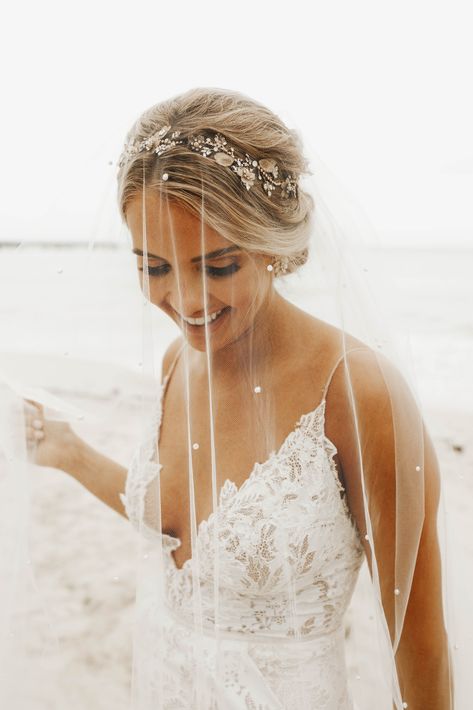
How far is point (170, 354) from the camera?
6.89 feet

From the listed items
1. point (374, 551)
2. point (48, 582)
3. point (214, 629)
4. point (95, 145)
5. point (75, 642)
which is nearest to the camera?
point (374, 551)

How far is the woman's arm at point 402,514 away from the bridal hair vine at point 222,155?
50cm

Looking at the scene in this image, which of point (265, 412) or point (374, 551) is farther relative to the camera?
point (265, 412)

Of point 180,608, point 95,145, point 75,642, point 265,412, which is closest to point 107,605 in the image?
point 75,642

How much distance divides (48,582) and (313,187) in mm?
2169

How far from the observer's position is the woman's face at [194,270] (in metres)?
1.47

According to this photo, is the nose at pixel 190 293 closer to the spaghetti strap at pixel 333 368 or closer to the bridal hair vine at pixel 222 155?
the bridal hair vine at pixel 222 155

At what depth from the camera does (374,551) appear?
1459mm

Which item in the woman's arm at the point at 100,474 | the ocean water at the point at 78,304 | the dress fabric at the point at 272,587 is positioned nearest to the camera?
the dress fabric at the point at 272,587

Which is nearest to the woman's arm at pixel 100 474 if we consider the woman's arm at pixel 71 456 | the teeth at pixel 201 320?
the woman's arm at pixel 71 456

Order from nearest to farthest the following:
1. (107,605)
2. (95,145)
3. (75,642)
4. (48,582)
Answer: (95,145), (48,582), (75,642), (107,605)

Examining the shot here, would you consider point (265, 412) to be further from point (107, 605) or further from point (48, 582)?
point (107, 605)

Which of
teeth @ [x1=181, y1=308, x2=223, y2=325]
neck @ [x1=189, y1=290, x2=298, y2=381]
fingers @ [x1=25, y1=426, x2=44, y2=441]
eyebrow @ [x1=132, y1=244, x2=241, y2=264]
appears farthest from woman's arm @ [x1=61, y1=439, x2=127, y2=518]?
eyebrow @ [x1=132, y1=244, x2=241, y2=264]

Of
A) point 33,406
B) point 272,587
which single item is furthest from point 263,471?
point 33,406
